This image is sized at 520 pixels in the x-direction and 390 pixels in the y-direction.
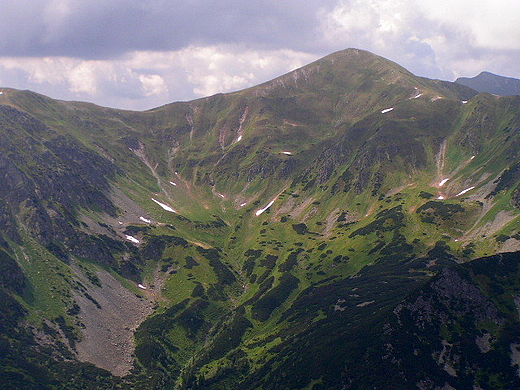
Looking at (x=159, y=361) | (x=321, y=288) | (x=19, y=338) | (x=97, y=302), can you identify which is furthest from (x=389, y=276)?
(x=19, y=338)

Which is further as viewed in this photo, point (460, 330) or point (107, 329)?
point (107, 329)

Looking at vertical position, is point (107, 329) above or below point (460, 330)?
below

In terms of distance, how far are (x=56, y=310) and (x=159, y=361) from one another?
47722 mm

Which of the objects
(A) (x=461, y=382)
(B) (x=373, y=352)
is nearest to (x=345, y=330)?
(B) (x=373, y=352)

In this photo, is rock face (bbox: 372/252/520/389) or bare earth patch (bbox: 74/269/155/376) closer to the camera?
rock face (bbox: 372/252/520/389)

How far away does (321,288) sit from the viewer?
200 metres

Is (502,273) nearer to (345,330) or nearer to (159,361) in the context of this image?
(345,330)

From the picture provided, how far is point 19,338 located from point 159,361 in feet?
169

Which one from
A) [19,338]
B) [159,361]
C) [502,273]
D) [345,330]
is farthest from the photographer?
[159,361]

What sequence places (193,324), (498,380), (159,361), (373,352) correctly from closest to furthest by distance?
(498,380)
(373,352)
(159,361)
(193,324)

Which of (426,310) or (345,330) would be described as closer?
(426,310)

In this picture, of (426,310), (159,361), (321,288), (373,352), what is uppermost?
(321,288)

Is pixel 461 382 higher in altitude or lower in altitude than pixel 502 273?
lower

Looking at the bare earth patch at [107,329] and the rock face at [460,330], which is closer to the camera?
the rock face at [460,330]
